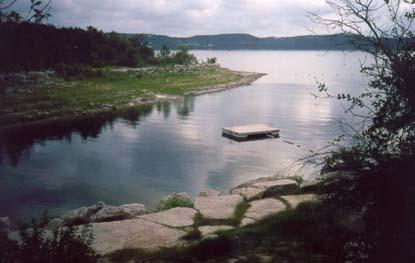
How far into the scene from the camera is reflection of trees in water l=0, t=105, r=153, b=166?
3067cm

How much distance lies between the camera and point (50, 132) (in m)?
37.1

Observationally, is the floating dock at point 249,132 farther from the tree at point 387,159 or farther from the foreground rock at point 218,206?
the tree at point 387,159

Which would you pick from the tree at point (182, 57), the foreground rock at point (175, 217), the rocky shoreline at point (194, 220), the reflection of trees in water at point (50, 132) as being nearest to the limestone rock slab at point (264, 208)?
the rocky shoreline at point (194, 220)

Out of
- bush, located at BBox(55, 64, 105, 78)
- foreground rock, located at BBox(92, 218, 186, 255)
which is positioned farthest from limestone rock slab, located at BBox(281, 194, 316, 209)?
bush, located at BBox(55, 64, 105, 78)

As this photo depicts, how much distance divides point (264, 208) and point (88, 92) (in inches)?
1982

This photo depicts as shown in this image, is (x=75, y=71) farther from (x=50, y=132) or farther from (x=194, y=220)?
(x=194, y=220)

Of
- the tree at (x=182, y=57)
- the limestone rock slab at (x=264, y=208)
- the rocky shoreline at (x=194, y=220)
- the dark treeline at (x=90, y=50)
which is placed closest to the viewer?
the rocky shoreline at (x=194, y=220)

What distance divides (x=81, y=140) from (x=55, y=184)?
1198cm

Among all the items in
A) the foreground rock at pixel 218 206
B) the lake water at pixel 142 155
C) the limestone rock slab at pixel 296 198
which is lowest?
the lake water at pixel 142 155

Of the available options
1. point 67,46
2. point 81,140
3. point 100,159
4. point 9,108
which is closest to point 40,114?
point 9,108

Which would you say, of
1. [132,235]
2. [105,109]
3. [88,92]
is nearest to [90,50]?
[88,92]

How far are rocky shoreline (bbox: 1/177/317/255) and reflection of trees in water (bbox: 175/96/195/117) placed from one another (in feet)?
129

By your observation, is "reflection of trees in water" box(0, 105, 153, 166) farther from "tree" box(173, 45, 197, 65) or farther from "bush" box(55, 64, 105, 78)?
"tree" box(173, 45, 197, 65)

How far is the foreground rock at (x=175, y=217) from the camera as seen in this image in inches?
269
